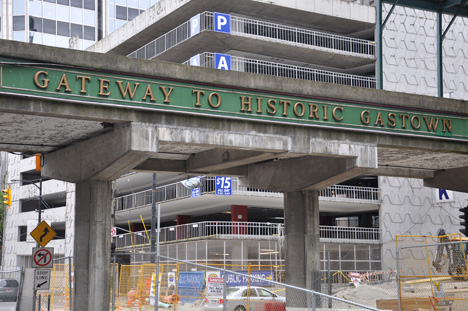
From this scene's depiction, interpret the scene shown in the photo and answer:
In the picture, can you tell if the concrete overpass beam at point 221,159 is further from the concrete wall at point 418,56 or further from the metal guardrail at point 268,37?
the concrete wall at point 418,56

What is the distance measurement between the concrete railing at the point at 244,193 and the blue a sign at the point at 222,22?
10.2 metres

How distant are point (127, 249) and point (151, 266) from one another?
26951 mm

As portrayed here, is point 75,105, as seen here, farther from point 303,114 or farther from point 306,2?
point 306,2

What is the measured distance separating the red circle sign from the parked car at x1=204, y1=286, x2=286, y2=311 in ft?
20.7

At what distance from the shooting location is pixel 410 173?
3041 cm

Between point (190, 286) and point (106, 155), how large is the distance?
13.7 meters

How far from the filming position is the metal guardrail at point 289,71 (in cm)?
5509

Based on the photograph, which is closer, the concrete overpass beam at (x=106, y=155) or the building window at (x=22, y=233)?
the concrete overpass beam at (x=106, y=155)

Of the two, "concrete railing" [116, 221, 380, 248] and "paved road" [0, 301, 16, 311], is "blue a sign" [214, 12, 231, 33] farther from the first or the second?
"paved road" [0, 301, 16, 311]

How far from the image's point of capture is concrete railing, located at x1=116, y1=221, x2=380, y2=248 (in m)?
51.3

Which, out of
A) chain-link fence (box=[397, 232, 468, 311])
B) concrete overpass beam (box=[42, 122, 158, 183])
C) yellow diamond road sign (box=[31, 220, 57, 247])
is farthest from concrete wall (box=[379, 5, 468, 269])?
concrete overpass beam (box=[42, 122, 158, 183])

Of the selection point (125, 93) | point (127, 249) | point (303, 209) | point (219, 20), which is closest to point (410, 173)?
point (303, 209)

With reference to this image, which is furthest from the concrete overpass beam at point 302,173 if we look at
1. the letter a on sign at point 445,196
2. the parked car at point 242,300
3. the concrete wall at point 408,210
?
the letter a on sign at point 445,196

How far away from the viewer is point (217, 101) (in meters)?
20.8
